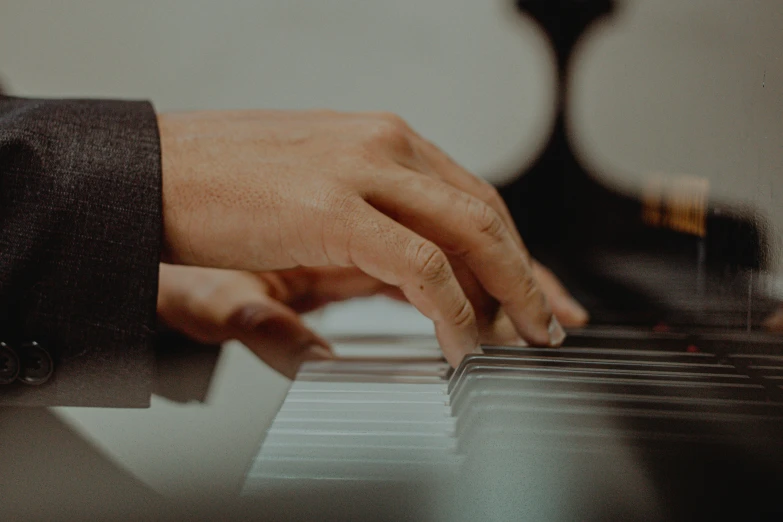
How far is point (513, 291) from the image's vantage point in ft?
1.96

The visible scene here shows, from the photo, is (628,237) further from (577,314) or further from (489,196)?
(489,196)

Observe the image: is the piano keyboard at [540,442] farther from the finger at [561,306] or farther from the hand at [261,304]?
the finger at [561,306]

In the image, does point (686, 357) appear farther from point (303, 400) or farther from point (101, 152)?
point (101, 152)

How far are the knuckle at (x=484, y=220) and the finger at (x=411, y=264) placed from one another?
0.05m

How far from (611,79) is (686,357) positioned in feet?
2.34

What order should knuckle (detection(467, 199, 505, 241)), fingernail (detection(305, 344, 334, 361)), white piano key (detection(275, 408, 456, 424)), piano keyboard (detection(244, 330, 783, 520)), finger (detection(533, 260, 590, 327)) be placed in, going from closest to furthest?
piano keyboard (detection(244, 330, 783, 520)) → white piano key (detection(275, 408, 456, 424)) → knuckle (detection(467, 199, 505, 241)) → fingernail (detection(305, 344, 334, 361)) → finger (detection(533, 260, 590, 327))

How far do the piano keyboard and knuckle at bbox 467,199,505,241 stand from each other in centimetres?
9

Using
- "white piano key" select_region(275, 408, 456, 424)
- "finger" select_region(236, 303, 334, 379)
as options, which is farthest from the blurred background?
"white piano key" select_region(275, 408, 456, 424)

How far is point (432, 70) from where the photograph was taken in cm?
156

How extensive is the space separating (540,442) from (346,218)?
216 mm

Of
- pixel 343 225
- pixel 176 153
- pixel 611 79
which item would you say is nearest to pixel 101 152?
pixel 176 153

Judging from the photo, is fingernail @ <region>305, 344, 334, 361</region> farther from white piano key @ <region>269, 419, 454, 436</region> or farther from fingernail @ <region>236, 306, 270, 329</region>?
white piano key @ <region>269, 419, 454, 436</region>

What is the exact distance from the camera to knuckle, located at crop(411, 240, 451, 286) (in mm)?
536

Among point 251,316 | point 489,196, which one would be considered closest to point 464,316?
point 489,196
